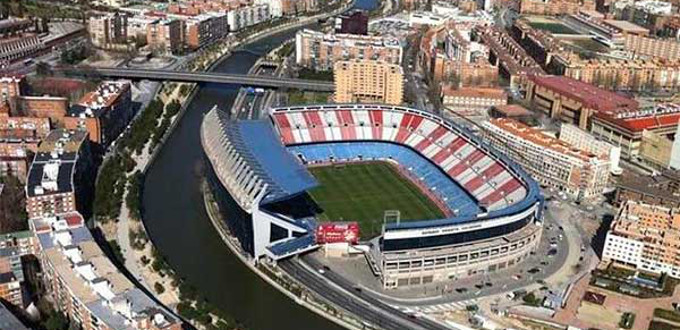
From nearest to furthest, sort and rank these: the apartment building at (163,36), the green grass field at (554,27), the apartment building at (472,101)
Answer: the apartment building at (472,101) < the apartment building at (163,36) < the green grass field at (554,27)

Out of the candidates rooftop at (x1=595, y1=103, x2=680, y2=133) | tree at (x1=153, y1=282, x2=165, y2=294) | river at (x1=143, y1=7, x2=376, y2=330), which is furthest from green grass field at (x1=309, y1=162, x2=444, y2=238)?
rooftop at (x1=595, y1=103, x2=680, y2=133)

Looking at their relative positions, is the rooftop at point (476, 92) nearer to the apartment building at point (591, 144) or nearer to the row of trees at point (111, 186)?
the apartment building at point (591, 144)

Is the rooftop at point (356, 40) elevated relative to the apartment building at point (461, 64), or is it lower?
elevated

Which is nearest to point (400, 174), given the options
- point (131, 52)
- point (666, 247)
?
point (666, 247)

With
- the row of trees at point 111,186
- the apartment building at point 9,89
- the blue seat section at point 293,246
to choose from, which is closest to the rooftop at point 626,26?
the row of trees at point 111,186

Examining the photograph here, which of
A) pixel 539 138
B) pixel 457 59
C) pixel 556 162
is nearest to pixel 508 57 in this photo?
pixel 457 59

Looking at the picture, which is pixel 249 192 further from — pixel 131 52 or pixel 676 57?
pixel 676 57

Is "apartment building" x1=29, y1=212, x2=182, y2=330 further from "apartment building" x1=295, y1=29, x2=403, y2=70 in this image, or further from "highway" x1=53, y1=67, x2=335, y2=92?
"apartment building" x1=295, y1=29, x2=403, y2=70
